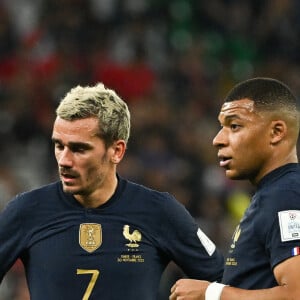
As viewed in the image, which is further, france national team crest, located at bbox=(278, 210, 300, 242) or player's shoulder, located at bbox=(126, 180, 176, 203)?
player's shoulder, located at bbox=(126, 180, 176, 203)

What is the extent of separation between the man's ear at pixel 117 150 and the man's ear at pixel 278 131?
2.78 ft

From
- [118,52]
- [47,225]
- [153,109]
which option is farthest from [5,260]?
[118,52]

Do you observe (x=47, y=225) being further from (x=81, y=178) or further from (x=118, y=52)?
(x=118, y=52)

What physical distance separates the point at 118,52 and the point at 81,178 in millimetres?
7562

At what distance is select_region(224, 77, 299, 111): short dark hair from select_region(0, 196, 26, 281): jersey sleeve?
1.12m

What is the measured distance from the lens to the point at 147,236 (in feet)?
15.5

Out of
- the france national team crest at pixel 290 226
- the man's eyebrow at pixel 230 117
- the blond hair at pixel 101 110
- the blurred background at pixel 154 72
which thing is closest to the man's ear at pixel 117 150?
the blond hair at pixel 101 110

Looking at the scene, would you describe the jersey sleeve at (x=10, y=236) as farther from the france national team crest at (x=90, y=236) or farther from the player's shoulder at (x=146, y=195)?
the player's shoulder at (x=146, y=195)

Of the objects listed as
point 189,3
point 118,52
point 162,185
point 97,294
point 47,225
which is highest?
point 189,3

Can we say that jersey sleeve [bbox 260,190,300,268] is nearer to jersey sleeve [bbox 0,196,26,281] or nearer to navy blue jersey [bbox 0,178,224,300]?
navy blue jersey [bbox 0,178,224,300]

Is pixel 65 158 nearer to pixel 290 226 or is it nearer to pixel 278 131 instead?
pixel 278 131

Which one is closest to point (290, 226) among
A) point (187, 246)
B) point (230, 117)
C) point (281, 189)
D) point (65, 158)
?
point (281, 189)

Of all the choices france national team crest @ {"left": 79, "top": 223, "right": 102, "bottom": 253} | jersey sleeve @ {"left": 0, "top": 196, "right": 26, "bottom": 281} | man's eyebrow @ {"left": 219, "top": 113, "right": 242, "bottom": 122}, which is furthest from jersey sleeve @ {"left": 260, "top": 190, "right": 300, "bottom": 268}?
jersey sleeve @ {"left": 0, "top": 196, "right": 26, "bottom": 281}

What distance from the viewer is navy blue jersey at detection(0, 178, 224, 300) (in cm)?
459
